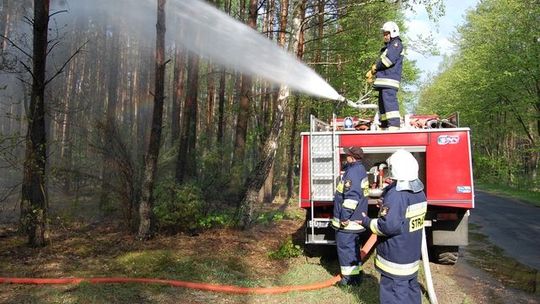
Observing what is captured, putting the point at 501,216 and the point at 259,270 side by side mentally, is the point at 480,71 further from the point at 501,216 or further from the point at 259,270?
the point at 259,270

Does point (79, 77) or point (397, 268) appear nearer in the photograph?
point (397, 268)

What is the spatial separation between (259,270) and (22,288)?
3.04 metres

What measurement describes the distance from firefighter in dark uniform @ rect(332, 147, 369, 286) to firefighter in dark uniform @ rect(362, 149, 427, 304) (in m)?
1.94

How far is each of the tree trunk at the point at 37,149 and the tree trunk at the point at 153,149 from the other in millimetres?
1513

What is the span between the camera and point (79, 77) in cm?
3534

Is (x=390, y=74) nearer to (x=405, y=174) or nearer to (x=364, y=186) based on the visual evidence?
(x=364, y=186)

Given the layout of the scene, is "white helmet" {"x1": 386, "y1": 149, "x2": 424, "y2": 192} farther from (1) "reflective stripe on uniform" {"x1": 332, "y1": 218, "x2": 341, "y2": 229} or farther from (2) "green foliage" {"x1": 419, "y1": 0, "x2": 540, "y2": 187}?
(2) "green foliage" {"x1": 419, "y1": 0, "x2": 540, "y2": 187}

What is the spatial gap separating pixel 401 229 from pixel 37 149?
5615mm

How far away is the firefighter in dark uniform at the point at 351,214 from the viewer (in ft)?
19.4

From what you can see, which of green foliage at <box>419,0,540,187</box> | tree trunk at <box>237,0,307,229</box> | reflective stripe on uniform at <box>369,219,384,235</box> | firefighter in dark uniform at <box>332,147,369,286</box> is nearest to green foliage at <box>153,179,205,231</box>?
tree trunk at <box>237,0,307,229</box>

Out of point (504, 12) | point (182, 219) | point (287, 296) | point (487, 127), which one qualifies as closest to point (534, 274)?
point (287, 296)

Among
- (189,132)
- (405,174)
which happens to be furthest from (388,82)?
(189,132)

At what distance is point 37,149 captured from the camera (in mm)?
6867

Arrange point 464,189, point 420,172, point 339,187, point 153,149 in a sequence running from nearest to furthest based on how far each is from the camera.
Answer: point 339,187 < point 464,189 < point 420,172 < point 153,149
